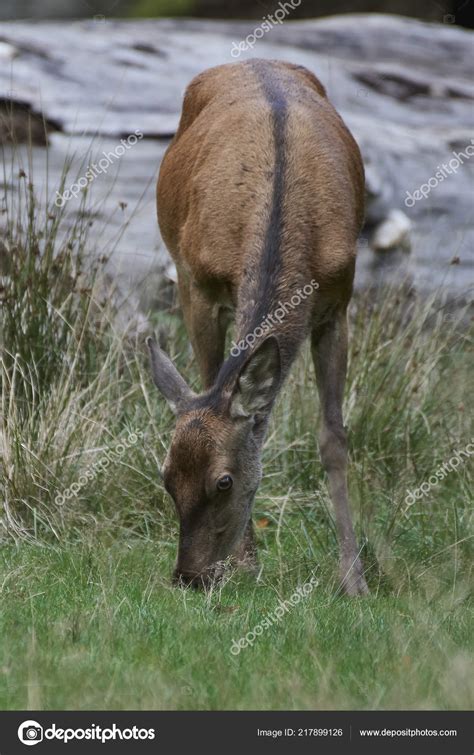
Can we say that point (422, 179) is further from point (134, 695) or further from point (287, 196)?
point (134, 695)

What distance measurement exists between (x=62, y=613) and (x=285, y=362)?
1.69 m

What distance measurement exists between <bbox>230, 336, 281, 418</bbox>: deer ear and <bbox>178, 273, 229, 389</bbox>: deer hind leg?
93 cm

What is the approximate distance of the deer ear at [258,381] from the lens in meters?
5.82

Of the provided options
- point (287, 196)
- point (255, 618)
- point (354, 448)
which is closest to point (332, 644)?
point (255, 618)

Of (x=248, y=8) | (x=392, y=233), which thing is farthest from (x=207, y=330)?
(x=248, y=8)

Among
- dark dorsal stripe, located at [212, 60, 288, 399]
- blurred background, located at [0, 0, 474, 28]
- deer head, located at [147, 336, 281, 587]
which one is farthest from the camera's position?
blurred background, located at [0, 0, 474, 28]

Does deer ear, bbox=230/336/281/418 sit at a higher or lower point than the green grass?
higher

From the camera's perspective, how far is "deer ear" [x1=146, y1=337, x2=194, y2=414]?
6102 mm
